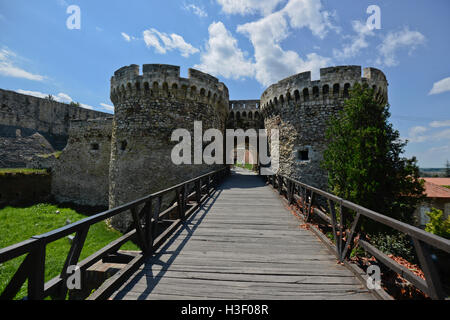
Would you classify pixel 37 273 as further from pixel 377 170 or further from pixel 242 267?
pixel 377 170

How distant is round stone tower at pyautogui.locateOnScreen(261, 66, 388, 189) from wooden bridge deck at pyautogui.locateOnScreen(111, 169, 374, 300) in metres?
6.09

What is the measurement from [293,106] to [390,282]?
877 cm

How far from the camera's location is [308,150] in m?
9.93

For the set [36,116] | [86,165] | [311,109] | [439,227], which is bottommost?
[439,227]

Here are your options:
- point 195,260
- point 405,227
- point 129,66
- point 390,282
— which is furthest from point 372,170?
point 129,66

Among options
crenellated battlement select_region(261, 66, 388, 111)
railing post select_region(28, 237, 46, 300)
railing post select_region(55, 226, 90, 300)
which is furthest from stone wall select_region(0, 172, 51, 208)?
crenellated battlement select_region(261, 66, 388, 111)

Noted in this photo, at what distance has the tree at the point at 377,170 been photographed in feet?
19.1

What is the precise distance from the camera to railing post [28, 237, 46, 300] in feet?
4.74

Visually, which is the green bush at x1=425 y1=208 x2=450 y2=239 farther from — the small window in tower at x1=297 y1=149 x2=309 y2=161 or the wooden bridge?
the wooden bridge

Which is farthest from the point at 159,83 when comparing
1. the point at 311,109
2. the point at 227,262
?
the point at 227,262

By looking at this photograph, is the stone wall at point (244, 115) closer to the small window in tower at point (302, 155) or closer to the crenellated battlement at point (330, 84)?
the crenellated battlement at point (330, 84)

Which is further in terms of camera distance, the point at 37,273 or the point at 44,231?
the point at 44,231

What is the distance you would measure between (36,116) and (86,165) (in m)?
8.95

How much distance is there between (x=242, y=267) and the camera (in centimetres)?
274
